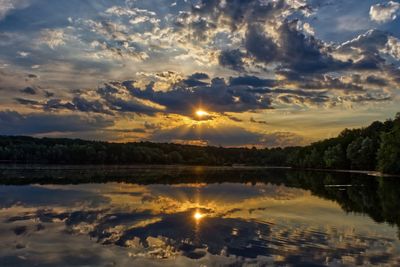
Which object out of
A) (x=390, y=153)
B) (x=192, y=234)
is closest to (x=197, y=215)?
(x=192, y=234)

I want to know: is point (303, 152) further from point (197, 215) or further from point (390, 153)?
point (197, 215)

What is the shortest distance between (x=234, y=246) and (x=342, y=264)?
4.19m

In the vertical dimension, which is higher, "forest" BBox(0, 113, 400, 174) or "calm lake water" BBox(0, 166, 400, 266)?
"forest" BBox(0, 113, 400, 174)

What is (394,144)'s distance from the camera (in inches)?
3317

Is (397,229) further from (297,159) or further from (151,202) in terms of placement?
(297,159)

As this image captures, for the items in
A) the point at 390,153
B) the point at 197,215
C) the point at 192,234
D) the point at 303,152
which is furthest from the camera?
the point at 303,152

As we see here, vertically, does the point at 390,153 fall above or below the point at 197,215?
above

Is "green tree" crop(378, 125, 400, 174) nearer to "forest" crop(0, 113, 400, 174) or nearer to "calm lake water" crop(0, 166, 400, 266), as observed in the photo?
"forest" crop(0, 113, 400, 174)

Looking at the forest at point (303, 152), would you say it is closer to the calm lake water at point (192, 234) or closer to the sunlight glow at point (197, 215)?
the calm lake water at point (192, 234)

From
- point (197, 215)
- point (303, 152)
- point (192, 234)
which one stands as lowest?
point (192, 234)

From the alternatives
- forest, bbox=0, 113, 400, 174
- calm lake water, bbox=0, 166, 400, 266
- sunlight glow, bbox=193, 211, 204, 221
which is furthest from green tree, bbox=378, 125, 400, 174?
sunlight glow, bbox=193, 211, 204, 221

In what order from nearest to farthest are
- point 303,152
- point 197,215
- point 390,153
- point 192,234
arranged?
point 192,234 < point 197,215 < point 390,153 < point 303,152

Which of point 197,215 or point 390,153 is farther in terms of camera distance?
point 390,153

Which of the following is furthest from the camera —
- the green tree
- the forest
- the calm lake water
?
the forest
